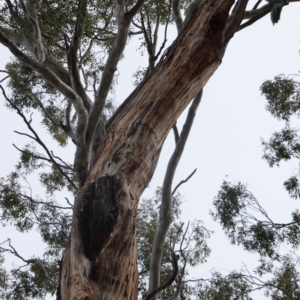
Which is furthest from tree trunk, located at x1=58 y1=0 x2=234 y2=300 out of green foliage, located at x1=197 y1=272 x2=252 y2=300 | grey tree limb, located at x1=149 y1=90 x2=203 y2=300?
green foliage, located at x1=197 y1=272 x2=252 y2=300

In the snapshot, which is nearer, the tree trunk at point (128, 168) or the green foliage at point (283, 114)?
the tree trunk at point (128, 168)

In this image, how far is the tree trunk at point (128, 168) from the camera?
2.09 metres

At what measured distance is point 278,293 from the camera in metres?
6.83

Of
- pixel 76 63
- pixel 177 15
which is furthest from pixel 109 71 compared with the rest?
pixel 177 15

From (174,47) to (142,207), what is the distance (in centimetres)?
465

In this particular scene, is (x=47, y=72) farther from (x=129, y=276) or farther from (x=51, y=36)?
(x=129, y=276)

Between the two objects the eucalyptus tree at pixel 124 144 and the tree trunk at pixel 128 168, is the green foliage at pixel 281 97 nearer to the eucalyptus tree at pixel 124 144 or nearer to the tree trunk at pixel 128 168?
the eucalyptus tree at pixel 124 144

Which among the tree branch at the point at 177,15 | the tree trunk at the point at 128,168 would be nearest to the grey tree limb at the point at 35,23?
the tree branch at the point at 177,15

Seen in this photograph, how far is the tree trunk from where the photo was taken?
2.09 meters

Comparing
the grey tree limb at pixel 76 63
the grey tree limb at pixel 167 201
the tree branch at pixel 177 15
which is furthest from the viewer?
the tree branch at pixel 177 15

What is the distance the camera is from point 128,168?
2488mm

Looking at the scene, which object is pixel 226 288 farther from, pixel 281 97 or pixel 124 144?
pixel 124 144

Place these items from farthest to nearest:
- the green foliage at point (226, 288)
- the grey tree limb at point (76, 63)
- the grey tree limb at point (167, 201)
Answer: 1. the green foliage at point (226, 288)
2. the grey tree limb at point (167, 201)
3. the grey tree limb at point (76, 63)

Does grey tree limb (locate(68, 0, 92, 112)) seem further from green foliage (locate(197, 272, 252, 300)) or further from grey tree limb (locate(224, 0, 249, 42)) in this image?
green foliage (locate(197, 272, 252, 300))
